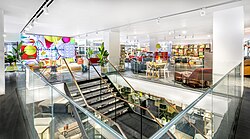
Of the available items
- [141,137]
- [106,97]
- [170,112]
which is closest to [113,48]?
[106,97]

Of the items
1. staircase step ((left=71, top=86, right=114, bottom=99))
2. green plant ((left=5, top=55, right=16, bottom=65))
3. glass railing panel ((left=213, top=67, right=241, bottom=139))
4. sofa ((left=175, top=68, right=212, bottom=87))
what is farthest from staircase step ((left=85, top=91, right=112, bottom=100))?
green plant ((left=5, top=55, right=16, bottom=65))

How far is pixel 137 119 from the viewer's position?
6.70 metres

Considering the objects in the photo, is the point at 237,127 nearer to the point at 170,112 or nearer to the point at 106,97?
the point at 170,112

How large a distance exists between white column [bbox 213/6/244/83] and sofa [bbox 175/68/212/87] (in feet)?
1.16

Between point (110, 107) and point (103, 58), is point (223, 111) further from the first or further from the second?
point (103, 58)

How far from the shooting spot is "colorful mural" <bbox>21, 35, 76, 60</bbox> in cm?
1238

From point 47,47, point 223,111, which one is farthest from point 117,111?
point 47,47

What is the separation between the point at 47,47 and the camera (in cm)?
1323

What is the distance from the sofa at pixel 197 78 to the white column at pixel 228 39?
353mm

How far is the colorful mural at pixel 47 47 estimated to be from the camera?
1238 centimetres

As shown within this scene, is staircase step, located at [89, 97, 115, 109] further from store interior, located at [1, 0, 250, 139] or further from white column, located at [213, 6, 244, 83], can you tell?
white column, located at [213, 6, 244, 83]

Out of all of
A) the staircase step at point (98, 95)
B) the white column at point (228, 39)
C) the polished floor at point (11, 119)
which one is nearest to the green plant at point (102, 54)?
the staircase step at point (98, 95)

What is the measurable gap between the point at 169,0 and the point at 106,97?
4608 mm

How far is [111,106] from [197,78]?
3571 millimetres
